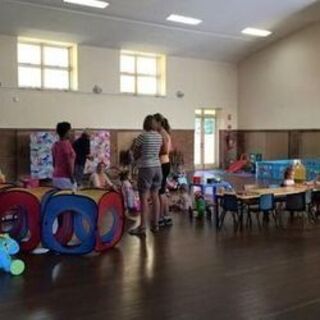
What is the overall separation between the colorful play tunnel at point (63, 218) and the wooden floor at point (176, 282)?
19 cm

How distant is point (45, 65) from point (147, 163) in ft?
28.5

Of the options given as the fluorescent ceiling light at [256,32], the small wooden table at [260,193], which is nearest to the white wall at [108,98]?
the fluorescent ceiling light at [256,32]

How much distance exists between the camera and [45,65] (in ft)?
45.0

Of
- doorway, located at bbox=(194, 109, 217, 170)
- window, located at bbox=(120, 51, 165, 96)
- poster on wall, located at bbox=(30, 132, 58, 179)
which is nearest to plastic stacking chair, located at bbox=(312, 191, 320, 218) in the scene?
poster on wall, located at bbox=(30, 132, 58, 179)

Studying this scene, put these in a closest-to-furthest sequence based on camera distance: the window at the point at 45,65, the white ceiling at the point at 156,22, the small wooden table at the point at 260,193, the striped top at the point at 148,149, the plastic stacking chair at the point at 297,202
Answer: the striped top at the point at 148,149 < the small wooden table at the point at 260,193 < the plastic stacking chair at the point at 297,202 < the white ceiling at the point at 156,22 < the window at the point at 45,65

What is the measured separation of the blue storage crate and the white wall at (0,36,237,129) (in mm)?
3357

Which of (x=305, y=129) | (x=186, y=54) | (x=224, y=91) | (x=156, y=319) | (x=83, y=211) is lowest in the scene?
(x=156, y=319)

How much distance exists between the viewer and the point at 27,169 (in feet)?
43.6

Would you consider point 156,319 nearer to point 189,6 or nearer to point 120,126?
point 189,6

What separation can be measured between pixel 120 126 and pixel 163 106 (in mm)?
1834

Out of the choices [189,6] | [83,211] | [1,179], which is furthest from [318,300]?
[189,6]

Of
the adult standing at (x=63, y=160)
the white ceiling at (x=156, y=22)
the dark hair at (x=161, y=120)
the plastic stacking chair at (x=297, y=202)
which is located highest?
the white ceiling at (x=156, y=22)

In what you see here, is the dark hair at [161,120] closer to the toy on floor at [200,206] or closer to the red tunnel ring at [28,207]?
the toy on floor at [200,206]

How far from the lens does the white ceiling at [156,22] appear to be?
11938 mm
